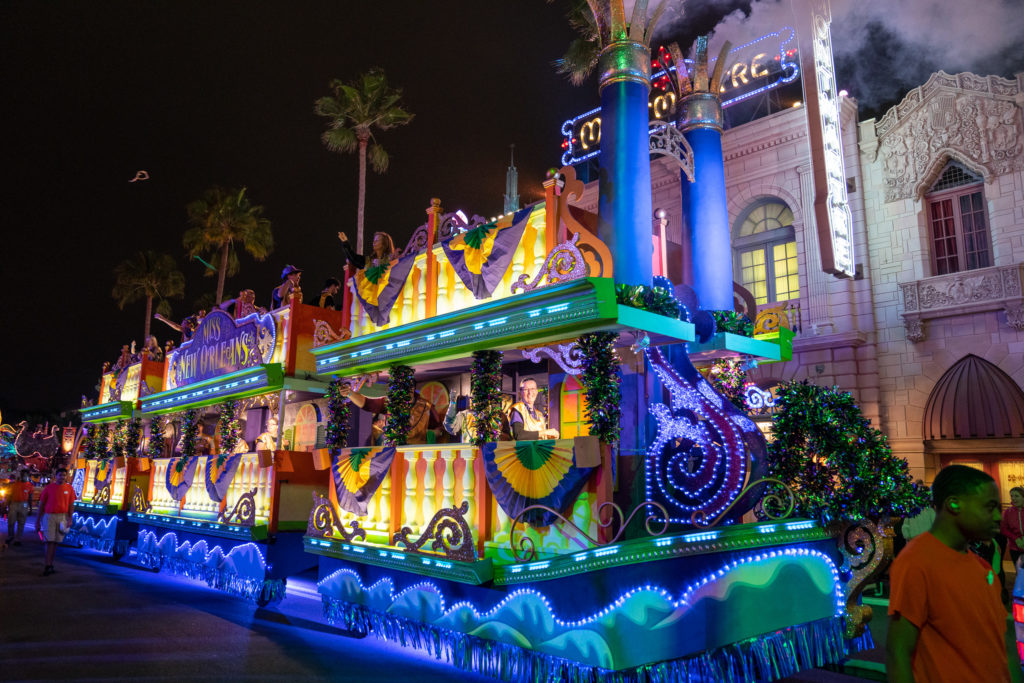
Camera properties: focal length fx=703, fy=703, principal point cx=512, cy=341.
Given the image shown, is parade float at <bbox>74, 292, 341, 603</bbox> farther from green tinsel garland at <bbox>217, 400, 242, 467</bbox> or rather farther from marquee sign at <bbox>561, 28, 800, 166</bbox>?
marquee sign at <bbox>561, 28, 800, 166</bbox>

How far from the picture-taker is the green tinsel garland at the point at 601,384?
732 cm

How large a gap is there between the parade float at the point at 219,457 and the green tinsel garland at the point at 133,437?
0.03 meters

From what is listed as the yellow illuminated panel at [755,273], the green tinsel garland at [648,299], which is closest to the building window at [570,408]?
the green tinsel garland at [648,299]

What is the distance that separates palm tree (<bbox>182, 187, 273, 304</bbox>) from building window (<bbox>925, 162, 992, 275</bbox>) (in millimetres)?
26954

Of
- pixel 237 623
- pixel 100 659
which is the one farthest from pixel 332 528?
pixel 100 659

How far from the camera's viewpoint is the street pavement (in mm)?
7500

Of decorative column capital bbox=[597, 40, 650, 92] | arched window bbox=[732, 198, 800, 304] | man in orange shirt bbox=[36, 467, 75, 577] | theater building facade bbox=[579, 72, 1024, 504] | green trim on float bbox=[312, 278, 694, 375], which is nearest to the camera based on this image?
green trim on float bbox=[312, 278, 694, 375]

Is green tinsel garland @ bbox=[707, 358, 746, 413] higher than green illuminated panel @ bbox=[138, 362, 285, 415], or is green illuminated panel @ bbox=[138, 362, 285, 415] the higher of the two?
green illuminated panel @ bbox=[138, 362, 285, 415]

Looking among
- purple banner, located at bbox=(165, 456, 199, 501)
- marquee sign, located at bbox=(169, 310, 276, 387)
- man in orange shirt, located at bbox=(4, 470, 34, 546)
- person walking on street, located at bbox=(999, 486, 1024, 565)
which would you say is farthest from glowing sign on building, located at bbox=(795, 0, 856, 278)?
man in orange shirt, located at bbox=(4, 470, 34, 546)

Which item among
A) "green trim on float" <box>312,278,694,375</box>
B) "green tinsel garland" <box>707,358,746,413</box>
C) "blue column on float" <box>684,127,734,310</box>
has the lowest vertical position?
"green tinsel garland" <box>707,358,746,413</box>

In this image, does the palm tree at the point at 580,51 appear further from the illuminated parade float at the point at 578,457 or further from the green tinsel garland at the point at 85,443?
the green tinsel garland at the point at 85,443

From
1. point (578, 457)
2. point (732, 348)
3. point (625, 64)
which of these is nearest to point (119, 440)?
point (578, 457)

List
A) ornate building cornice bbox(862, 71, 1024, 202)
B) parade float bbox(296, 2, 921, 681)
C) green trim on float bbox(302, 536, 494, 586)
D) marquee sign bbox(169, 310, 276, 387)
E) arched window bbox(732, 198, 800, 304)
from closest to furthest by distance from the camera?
parade float bbox(296, 2, 921, 681) < green trim on float bbox(302, 536, 494, 586) < marquee sign bbox(169, 310, 276, 387) < ornate building cornice bbox(862, 71, 1024, 202) < arched window bbox(732, 198, 800, 304)

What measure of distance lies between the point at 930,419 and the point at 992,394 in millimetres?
1378
